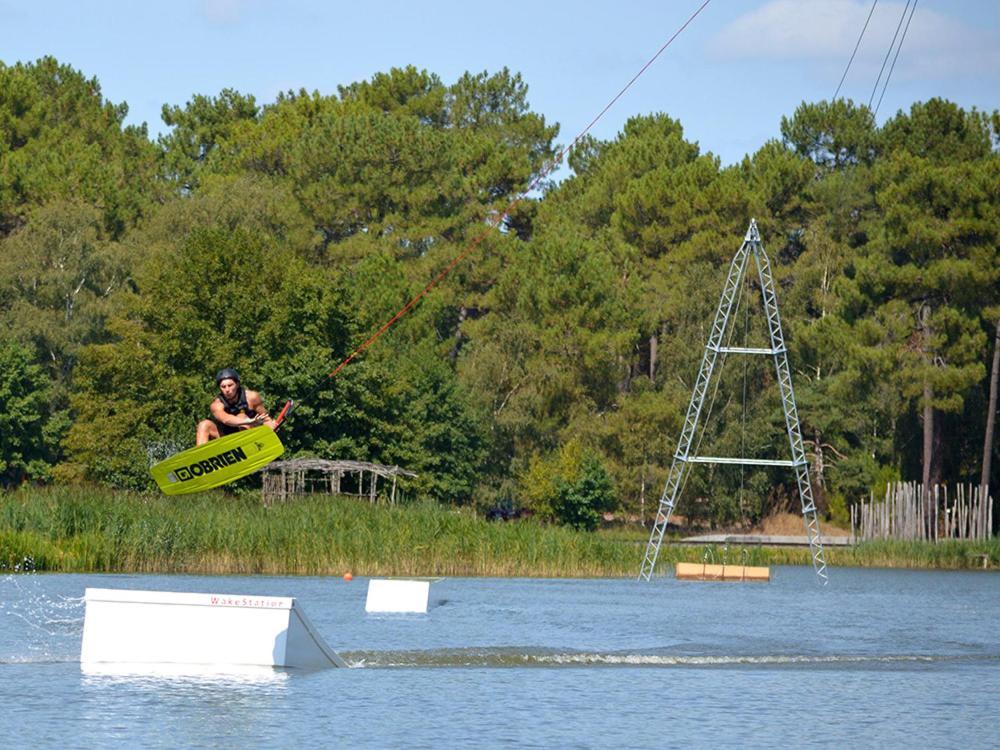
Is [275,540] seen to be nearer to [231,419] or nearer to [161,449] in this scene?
[231,419]

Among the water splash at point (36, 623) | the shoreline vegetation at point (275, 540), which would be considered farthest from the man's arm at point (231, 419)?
the shoreline vegetation at point (275, 540)

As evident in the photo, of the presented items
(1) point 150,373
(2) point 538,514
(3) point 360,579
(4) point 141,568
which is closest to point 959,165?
(2) point 538,514

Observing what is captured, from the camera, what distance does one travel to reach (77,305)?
256 ft

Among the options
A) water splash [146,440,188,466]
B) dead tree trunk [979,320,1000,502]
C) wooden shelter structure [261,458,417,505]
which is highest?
dead tree trunk [979,320,1000,502]

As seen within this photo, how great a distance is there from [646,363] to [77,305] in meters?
28.2

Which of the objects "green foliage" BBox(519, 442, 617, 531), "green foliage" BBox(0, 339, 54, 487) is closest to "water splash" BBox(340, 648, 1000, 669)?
"green foliage" BBox(519, 442, 617, 531)

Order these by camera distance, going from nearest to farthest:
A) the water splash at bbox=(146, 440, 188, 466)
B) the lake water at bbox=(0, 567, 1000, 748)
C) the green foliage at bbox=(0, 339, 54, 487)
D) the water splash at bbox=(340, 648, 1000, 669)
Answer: the lake water at bbox=(0, 567, 1000, 748) → the water splash at bbox=(340, 648, 1000, 669) → the water splash at bbox=(146, 440, 188, 466) → the green foliage at bbox=(0, 339, 54, 487)

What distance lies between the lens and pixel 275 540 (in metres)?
42.3

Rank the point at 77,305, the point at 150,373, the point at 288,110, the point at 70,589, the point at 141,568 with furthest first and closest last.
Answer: the point at 288,110 < the point at 77,305 < the point at 150,373 < the point at 141,568 < the point at 70,589

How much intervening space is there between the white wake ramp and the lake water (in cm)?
29

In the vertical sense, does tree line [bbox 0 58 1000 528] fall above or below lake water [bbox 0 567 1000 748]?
above

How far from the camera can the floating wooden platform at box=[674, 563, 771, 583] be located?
173ft

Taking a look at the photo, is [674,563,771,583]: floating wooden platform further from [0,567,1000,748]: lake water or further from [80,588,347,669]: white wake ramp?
[80,588,347,669]: white wake ramp

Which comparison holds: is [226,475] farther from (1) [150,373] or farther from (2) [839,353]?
(2) [839,353]
